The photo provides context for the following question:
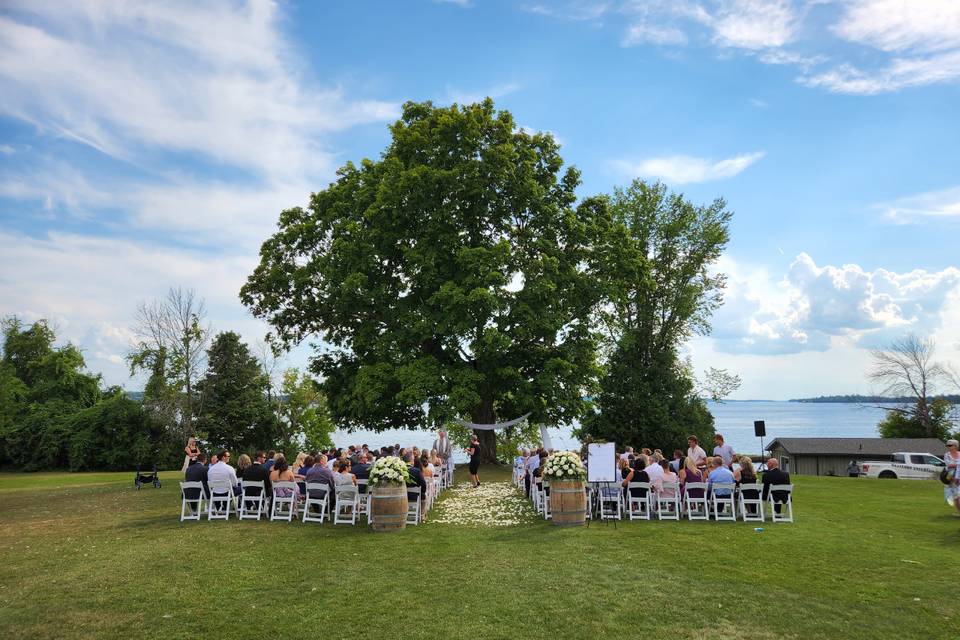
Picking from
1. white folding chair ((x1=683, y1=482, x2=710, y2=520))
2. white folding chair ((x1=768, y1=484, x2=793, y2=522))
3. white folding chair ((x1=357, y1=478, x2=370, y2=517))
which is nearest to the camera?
white folding chair ((x1=768, y1=484, x2=793, y2=522))

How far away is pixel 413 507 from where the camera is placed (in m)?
13.3

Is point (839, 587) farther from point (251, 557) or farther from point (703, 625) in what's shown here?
point (251, 557)

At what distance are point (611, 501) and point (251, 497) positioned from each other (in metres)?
7.53

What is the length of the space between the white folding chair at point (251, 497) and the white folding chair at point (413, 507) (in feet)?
9.98

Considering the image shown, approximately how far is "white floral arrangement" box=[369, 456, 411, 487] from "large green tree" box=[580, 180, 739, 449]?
69.5 feet

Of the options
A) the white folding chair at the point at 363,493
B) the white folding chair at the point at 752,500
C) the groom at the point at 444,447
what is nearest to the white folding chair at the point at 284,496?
the white folding chair at the point at 363,493

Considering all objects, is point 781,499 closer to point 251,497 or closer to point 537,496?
point 537,496

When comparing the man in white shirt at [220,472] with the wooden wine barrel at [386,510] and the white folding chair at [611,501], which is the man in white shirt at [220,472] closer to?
the wooden wine barrel at [386,510]

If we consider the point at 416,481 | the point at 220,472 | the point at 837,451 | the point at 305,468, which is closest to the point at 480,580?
the point at 416,481

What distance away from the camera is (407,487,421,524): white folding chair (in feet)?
42.1

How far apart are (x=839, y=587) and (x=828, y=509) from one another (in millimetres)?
8902

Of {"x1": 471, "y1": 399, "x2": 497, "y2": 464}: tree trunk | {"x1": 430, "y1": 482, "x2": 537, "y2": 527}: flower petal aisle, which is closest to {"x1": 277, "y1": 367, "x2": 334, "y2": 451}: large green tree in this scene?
{"x1": 471, "y1": 399, "x2": 497, "y2": 464}: tree trunk

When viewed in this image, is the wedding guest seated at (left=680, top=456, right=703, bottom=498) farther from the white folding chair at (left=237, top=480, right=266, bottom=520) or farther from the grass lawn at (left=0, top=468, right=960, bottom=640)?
the white folding chair at (left=237, top=480, right=266, bottom=520)

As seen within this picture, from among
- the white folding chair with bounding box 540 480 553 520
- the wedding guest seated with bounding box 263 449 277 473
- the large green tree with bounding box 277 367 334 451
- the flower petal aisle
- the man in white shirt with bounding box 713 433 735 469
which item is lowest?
the flower petal aisle
